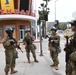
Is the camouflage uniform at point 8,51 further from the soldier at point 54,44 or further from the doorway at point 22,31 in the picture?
the doorway at point 22,31

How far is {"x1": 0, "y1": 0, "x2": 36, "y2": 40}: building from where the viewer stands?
136ft

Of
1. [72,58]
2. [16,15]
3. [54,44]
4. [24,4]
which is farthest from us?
[24,4]

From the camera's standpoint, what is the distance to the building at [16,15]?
4138cm

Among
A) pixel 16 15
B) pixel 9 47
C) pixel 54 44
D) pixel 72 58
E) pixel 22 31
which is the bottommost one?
pixel 22 31

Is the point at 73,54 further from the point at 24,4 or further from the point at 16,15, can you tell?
the point at 24,4

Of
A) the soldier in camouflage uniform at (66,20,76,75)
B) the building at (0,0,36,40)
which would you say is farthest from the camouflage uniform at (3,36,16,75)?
the building at (0,0,36,40)

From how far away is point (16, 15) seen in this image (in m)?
41.3

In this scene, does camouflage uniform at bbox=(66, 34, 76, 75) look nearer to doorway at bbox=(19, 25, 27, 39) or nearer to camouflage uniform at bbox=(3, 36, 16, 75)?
camouflage uniform at bbox=(3, 36, 16, 75)

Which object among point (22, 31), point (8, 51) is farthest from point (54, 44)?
point (22, 31)

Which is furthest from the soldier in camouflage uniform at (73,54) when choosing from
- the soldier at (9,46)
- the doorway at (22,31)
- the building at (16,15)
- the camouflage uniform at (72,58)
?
the doorway at (22,31)

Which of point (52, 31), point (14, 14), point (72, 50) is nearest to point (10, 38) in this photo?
point (52, 31)

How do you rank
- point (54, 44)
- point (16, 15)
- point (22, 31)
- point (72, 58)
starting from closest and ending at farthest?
point (72, 58) → point (54, 44) → point (16, 15) → point (22, 31)

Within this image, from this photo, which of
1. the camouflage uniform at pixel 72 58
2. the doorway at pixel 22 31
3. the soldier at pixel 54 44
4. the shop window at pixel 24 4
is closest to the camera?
the camouflage uniform at pixel 72 58

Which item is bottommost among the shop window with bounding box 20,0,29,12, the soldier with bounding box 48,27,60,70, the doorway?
the doorway
